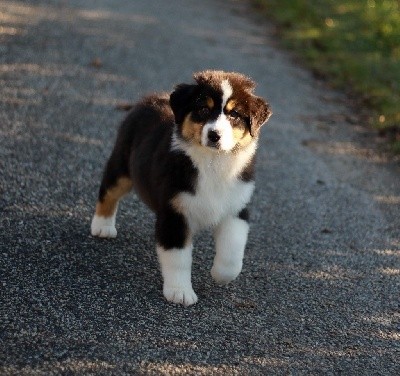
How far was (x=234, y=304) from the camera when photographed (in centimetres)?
498

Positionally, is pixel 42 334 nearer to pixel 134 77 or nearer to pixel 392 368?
pixel 392 368

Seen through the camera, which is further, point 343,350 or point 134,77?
point 134,77

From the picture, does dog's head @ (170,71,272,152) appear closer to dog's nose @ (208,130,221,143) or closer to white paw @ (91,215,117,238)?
dog's nose @ (208,130,221,143)

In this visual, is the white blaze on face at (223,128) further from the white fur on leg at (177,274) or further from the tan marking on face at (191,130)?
Answer: the white fur on leg at (177,274)

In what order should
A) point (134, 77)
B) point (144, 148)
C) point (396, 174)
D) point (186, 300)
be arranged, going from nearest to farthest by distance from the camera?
point (186, 300), point (144, 148), point (396, 174), point (134, 77)

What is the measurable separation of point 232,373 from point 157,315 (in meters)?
0.70

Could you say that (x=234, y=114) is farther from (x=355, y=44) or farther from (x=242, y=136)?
(x=355, y=44)

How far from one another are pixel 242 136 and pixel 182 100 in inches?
17.1

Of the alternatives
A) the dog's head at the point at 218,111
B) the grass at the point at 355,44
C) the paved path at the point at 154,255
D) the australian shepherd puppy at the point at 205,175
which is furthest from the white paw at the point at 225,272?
the grass at the point at 355,44

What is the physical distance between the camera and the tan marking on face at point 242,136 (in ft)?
15.4

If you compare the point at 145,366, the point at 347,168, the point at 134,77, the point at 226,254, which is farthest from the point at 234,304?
the point at 134,77

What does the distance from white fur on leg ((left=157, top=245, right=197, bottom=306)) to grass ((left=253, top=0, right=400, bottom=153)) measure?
16.3 feet

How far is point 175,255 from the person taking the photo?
477cm

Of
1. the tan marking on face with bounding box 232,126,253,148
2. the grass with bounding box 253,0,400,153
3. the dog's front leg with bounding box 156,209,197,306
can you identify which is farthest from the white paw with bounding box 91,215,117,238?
the grass with bounding box 253,0,400,153
